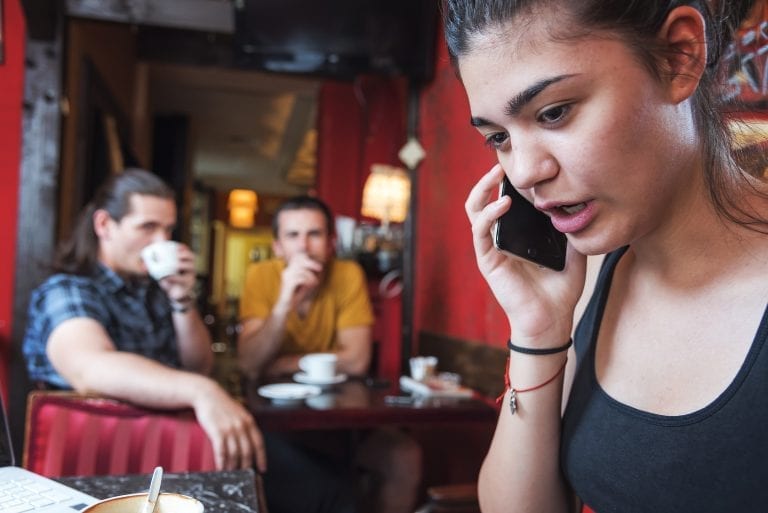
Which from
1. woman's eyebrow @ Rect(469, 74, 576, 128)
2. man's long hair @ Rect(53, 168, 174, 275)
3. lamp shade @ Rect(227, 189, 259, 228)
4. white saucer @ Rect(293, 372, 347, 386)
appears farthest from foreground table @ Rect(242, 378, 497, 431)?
lamp shade @ Rect(227, 189, 259, 228)

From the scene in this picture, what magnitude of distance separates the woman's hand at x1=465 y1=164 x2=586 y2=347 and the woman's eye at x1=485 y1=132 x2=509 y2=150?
152mm

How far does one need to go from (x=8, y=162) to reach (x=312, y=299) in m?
1.54

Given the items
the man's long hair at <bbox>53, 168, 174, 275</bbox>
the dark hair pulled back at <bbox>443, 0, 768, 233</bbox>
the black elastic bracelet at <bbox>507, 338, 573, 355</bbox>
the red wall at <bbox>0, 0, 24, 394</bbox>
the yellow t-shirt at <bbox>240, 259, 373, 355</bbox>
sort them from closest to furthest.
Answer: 1. the dark hair pulled back at <bbox>443, 0, 768, 233</bbox>
2. the black elastic bracelet at <bbox>507, 338, 573, 355</bbox>
3. the man's long hair at <bbox>53, 168, 174, 275</bbox>
4. the red wall at <bbox>0, 0, 24, 394</bbox>
5. the yellow t-shirt at <bbox>240, 259, 373, 355</bbox>

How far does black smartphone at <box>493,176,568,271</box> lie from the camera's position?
111cm

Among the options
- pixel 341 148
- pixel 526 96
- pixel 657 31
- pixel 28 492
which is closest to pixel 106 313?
pixel 28 492

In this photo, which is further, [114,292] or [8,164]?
[8,164]

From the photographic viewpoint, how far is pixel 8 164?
9.39ft

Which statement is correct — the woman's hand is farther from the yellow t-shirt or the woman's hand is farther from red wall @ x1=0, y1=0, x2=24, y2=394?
red wall @ x1=0, y1=0, x2=24, y2=394

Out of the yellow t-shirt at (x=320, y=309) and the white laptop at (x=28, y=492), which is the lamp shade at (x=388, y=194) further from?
the white laptop at (x=28, y=492)

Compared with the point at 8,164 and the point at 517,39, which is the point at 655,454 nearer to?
the point at 517,39

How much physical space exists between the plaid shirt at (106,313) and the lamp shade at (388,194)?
5.21ft

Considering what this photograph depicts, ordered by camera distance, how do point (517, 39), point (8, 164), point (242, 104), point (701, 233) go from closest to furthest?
1. point (517, 39)
2. point (701, 233)
3. point (8, 164)
4. point (242, 104)

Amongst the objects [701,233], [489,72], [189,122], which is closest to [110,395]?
[489,72]

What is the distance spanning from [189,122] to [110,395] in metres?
6.79
